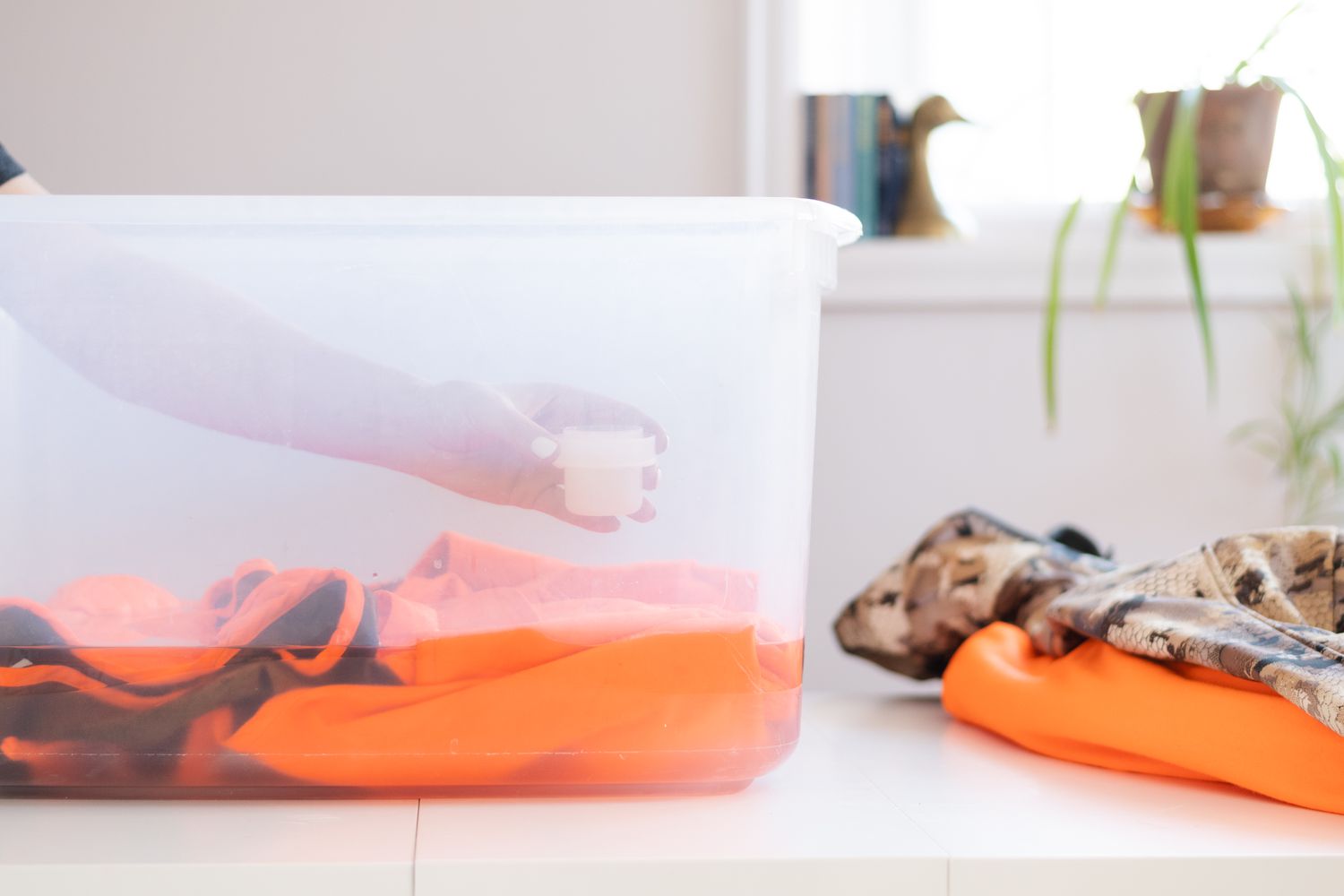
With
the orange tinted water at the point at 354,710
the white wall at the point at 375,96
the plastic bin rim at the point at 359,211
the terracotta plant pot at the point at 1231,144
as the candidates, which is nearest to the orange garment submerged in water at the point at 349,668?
the orange tinted water at the point at 354,710

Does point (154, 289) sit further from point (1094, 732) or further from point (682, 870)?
point (1094, 732)

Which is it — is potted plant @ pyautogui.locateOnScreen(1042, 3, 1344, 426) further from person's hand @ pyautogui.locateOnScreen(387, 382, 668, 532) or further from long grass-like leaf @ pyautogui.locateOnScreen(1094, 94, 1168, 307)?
person's hand @ pyautogui.locateOnScreen(387, 382, 668, 532)

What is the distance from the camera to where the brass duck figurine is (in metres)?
1.14

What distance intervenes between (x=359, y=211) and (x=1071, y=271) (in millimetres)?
829

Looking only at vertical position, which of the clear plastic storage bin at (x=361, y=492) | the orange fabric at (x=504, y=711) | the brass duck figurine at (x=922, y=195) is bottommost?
the orange fabric at (x=504, y=711)

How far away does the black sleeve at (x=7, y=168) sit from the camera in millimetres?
624

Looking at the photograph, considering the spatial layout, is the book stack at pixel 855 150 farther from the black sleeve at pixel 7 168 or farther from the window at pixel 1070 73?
the black sleeve at pixel 7 168

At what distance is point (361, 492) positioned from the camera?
559mm

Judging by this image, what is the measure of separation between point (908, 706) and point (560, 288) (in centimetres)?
43

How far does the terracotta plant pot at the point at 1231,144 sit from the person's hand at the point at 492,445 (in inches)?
32.6

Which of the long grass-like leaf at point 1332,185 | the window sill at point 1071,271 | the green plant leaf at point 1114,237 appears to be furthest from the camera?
the window sill at point 1071,271

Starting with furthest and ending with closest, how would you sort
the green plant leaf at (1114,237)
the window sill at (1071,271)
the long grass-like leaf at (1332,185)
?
the window sill at (1071,271) < the green plant leaf at (1114,237) < the long grass-like leaf at (1332,185)

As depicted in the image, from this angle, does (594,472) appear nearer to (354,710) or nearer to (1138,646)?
(354,710)

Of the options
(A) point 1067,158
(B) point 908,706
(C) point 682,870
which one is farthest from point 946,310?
(C) point 682,870
